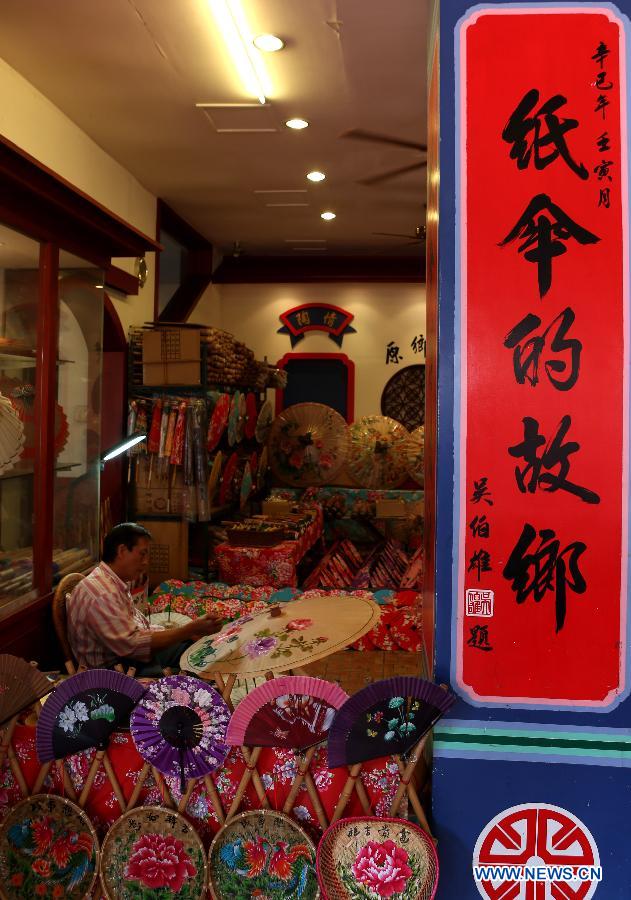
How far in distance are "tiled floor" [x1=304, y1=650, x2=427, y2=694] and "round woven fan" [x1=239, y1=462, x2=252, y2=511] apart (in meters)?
2.97

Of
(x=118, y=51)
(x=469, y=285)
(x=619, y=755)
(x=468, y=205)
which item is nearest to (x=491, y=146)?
(x=468, y=205)

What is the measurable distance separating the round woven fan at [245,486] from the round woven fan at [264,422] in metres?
0.67

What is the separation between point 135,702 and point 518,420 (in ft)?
4.50

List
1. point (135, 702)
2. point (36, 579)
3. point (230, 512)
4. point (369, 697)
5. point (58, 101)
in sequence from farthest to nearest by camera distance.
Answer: point (230, 512), point (58, 101), point (36, 579), point (135, 702), point (369, 697)

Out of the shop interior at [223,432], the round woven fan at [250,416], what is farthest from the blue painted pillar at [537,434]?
the round woven fan at [250,416]

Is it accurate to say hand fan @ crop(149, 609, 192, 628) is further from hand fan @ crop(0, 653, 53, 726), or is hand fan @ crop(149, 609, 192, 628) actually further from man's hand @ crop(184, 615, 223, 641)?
hand fan @ crop(0, 653, 53, 726)

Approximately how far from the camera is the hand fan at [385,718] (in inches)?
83.1

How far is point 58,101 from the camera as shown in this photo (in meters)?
5.12

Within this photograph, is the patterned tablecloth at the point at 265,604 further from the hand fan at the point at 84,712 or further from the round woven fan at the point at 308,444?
the round woven fan at the point at 308,444

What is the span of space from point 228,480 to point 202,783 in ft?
17.5

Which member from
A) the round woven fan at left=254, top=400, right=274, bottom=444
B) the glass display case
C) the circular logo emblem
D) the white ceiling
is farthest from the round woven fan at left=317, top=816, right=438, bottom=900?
the round woven fan at left=254, top=400, right=274, bottom=444

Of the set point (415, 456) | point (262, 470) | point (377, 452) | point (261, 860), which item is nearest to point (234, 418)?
point (262, 470)

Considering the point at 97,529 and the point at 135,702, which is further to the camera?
the point at 97,529

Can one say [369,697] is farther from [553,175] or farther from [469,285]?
[553,175]
